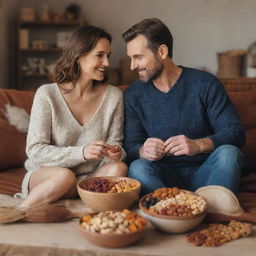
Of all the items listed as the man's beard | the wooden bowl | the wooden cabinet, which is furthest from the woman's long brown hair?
the wooden cabinet

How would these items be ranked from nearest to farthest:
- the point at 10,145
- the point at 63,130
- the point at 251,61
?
the point at 63,130 → the point at 10,145 → the point at 251,61

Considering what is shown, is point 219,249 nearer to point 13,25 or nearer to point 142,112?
point 142,112

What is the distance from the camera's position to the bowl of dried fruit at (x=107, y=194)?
1555mm

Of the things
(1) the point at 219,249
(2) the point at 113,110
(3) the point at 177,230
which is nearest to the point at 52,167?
(2) the point at 113,110

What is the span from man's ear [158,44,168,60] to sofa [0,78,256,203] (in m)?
0.53

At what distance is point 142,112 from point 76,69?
1.31 ft

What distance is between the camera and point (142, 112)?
2141 mm

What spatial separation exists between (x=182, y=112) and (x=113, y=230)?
34.4 inches

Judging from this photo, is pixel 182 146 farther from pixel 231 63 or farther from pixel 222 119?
pixel 231 63

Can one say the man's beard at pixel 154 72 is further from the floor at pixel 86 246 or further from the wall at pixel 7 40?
the wall at pixel 7 40

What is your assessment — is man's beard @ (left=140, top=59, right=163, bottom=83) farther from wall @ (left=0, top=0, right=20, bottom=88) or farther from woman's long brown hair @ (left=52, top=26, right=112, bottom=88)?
wall @ (left=0, top=0, right=20, bottom=88)

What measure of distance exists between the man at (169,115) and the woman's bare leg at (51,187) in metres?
0.30

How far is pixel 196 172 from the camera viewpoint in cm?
201

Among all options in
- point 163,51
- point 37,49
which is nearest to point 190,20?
point 37,49
